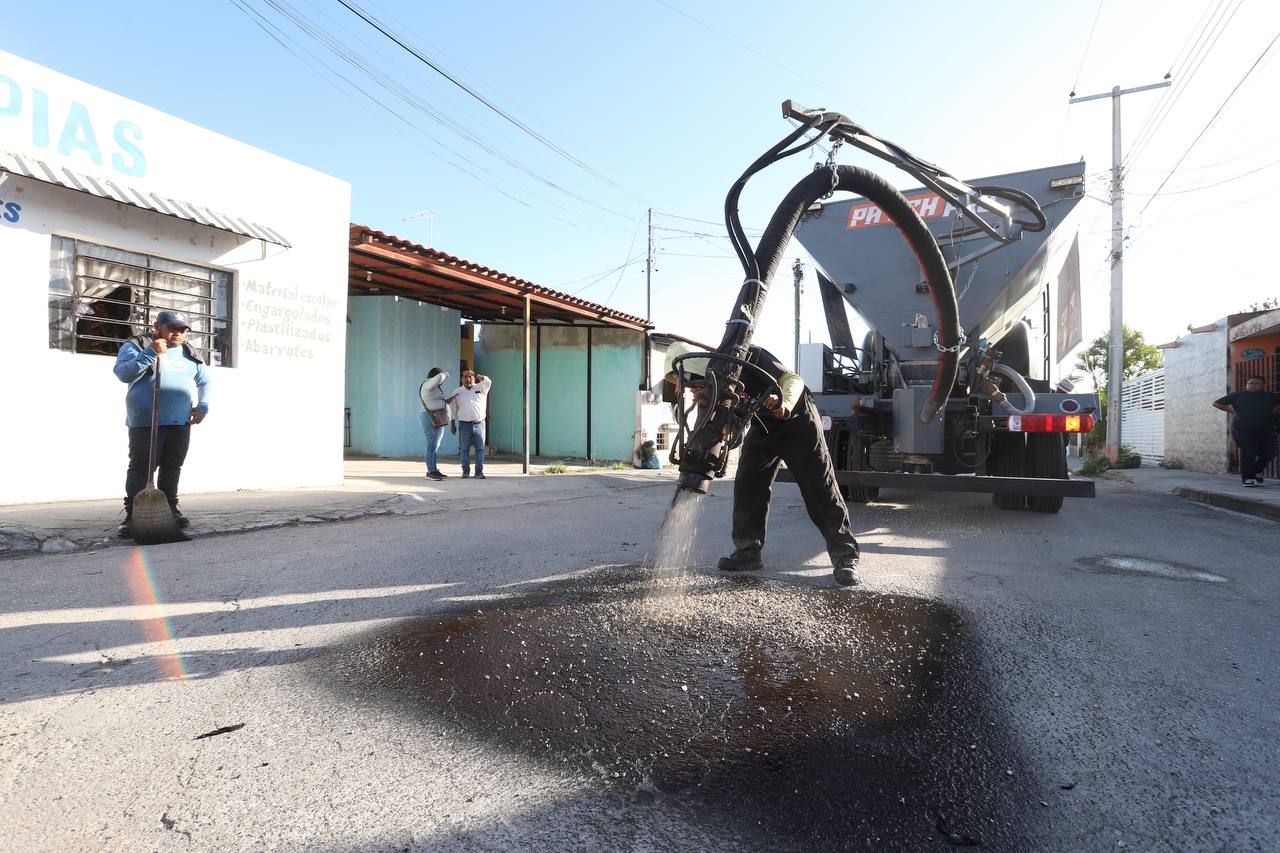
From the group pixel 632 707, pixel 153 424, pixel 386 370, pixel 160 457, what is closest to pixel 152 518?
pixel 160 457

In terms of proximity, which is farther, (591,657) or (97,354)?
(97,354)

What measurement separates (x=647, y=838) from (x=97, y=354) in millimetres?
7323

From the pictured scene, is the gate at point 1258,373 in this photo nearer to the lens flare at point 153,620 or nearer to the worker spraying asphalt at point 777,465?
the worker spraying asphalt at point 777,465

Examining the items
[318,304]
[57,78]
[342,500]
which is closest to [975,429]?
[342,500]

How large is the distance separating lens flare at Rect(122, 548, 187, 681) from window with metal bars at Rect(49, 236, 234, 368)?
10.7 feet

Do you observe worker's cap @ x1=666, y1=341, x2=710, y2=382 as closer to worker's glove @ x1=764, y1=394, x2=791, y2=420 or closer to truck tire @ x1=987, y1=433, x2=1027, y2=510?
worker's glove @ x1=764, y1=394, x2=791, y2=420

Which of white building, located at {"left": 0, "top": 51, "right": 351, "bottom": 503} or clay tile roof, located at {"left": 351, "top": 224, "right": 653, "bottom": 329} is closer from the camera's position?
white building, located at {"left": 0, "top": 51, "right": 351, "bottom": 503}

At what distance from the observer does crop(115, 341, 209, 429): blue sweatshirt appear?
180 inches

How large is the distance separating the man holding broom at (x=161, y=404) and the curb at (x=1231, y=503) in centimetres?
1006

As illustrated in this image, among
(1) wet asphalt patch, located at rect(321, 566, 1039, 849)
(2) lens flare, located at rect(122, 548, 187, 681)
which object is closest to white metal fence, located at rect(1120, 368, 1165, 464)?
(1) wet asphalt patch, located at rect(321, 566, 1039, 849)

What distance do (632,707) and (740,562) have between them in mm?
1956

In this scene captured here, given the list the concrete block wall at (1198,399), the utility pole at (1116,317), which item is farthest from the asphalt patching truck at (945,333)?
the utility pole at (1116,317)

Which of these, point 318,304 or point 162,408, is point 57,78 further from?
point 162,408

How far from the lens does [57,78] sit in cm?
596
